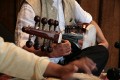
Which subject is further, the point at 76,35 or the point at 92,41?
the point at 92,41

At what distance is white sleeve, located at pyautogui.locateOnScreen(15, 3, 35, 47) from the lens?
1531 mm

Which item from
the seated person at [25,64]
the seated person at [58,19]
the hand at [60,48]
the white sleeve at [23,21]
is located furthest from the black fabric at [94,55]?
the seated person at [25,64]

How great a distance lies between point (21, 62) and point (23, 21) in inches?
23.9

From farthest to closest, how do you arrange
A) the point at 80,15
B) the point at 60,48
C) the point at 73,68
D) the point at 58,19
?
the point at 80,15, the point at 58,19, the point at 60,48, the point at 73,68

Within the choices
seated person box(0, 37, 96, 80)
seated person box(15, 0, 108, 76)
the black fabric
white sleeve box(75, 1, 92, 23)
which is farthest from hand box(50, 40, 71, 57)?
white sleeve box(75, 1, 92, 23)

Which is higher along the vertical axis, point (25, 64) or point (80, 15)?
point (80, 15)

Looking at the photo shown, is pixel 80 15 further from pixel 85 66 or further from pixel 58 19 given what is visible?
pixel 85 66

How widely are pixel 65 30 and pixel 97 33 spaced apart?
38 centimetres

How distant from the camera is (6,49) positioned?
1000 mm

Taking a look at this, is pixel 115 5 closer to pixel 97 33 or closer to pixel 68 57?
pixel 97 33

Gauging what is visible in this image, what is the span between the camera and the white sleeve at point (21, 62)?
39.1 inches

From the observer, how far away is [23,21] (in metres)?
1.58

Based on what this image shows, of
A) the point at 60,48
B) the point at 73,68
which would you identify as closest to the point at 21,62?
the point at 73,68

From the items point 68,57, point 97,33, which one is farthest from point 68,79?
point 97,33
